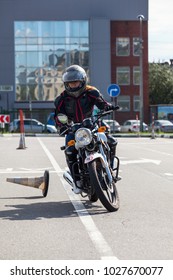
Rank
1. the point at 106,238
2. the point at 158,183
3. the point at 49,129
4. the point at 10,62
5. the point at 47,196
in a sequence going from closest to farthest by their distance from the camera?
the point at 106,238
the point at 47,196
the point at 158,183
the point at 49,129
the point at 10,62

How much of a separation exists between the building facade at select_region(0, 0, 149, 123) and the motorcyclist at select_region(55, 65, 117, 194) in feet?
164

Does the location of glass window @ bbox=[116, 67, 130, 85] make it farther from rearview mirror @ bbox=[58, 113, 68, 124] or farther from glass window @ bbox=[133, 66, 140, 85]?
rearview mirror @ bbox=[58, 113, 68, 124]

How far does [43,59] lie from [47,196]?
50.1 m

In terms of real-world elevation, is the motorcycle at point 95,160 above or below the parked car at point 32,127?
above

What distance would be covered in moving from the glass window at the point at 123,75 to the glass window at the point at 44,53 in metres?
4.57

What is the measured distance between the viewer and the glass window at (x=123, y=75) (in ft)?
199

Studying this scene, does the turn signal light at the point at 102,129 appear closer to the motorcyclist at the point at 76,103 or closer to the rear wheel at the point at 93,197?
the motorcyclist at the point at 76,103

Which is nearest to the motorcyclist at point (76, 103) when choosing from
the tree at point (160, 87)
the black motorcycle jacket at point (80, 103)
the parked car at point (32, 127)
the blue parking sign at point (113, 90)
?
the black motorcycle jacket at point (80, 103)

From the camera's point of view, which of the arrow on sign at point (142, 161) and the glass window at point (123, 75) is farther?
the glass window at point (123, 75)

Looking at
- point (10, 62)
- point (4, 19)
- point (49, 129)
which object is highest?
point (4, 19)

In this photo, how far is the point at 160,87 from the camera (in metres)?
80.3
